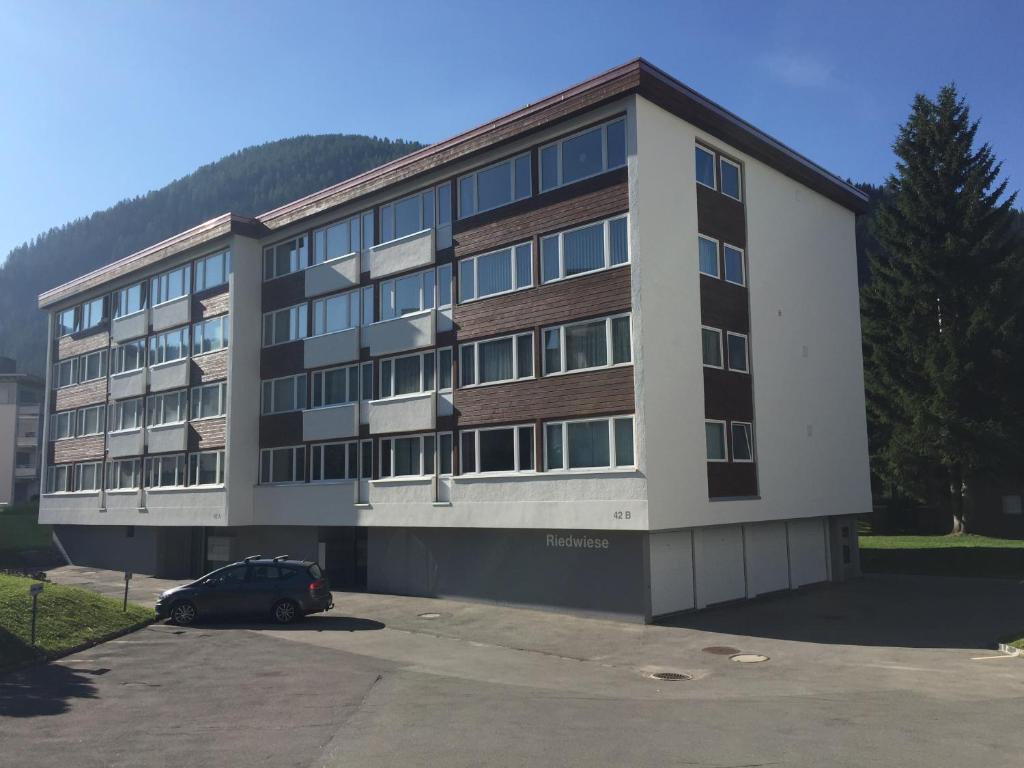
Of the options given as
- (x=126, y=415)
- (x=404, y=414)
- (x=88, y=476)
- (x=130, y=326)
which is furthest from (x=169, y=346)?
(x=404, y=414)

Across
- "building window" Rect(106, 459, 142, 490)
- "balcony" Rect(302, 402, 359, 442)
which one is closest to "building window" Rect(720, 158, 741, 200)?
"balcony" Rect(302, 402, 359, 442)

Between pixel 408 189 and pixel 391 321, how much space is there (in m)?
4.56

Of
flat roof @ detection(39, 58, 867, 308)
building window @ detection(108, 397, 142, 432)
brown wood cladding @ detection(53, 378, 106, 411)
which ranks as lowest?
building window @ detection(108, 397, 142, 432)

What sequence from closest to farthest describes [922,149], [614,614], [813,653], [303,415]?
1. [813,653]
2. [614,614]
3. [303,415]
4. [922,149]

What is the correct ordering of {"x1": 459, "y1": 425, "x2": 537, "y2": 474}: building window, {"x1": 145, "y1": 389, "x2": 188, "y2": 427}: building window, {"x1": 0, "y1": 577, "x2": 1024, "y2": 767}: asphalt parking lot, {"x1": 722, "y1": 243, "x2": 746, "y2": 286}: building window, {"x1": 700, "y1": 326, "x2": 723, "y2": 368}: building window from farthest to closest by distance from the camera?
{"x1": 145, "y1": 389, "x2": 188, "y2": 427}: building window
{"x1": 722, "y1": 243, "x2": 746, "y2": 286}: building window
{"x1": 459, "y1": 425, "x2": 537, "y2": 474}: building window
{"x1": 700, "y1": 326, "x2": 723, "y2": 368}: building window
{"x1": 0, "y1": 577, "x2": 1024, "y2": 767}: asphalt parking lot

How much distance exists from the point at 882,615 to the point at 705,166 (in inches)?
533

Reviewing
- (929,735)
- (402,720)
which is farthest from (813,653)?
(402,720)

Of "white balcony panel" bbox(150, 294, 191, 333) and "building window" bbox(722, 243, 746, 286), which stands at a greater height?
"white balcony panel" bbox(150, 294, 191, 333)

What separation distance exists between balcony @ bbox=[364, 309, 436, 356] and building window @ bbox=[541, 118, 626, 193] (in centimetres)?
605

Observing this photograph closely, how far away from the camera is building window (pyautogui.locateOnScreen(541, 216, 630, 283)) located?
2373 cm

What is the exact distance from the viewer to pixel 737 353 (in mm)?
26453

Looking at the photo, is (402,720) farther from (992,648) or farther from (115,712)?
(992,648)

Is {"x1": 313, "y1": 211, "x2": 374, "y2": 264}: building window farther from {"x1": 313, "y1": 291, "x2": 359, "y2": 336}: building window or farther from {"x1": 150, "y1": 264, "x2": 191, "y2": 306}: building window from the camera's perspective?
{"x1": 150, "y1": 264, "x2": 191, "y2": 306}: building window

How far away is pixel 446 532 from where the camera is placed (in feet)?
92.6
